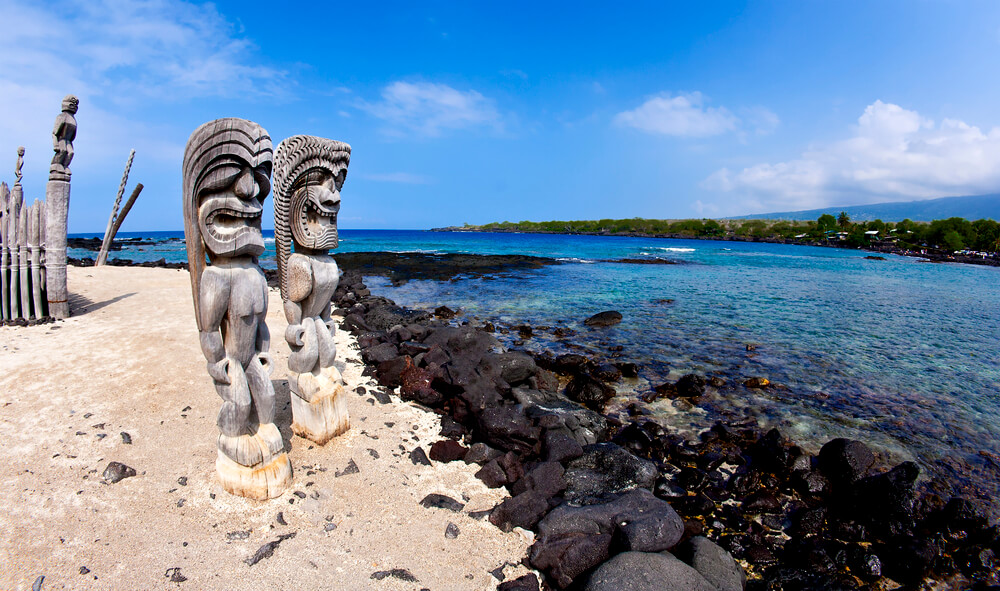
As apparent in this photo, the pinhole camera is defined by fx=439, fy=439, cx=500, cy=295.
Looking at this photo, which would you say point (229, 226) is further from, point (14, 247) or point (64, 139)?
point (14, 247)

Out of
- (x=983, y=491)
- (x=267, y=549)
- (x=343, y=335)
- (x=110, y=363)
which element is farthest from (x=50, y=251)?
(x=983, y=491)

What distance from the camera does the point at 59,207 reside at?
8.67 m

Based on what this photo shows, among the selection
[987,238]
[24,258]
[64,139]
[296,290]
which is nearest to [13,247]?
[24,258]

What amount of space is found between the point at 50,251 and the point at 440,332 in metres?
7.88

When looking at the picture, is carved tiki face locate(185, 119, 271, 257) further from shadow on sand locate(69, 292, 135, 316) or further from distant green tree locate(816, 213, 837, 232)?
distant green tree locate(816, 213, 837, 232)

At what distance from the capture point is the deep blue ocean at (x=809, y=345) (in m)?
7.52

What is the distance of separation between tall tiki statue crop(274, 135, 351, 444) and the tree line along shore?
66170 millimetres

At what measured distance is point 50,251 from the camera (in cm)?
873

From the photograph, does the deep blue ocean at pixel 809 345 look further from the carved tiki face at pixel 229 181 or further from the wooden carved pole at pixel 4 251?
the wooden carved pole at pixel 4 251

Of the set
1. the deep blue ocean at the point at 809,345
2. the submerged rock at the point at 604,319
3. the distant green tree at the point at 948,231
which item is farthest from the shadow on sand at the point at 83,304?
the distant green tree at the point at 948,231

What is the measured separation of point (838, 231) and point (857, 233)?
29.8 feet

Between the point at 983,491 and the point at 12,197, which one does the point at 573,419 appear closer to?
the point at 983,491

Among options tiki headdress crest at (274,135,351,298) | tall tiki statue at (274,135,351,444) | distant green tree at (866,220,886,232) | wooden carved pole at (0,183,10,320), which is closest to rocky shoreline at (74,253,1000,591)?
tall tiki statue at (274,135,351,444)

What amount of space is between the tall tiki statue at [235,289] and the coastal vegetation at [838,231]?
82060mm
